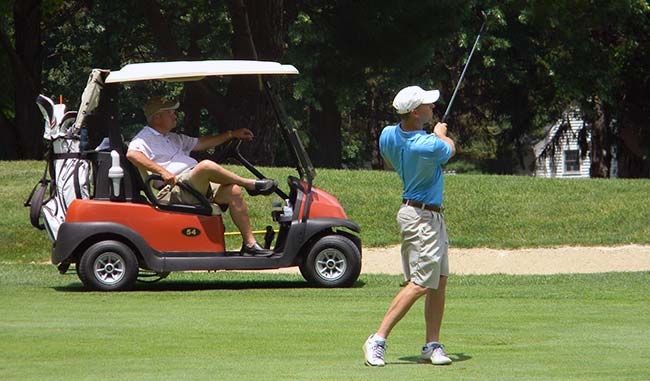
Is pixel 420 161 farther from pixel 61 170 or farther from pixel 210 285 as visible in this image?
pixel 61 170

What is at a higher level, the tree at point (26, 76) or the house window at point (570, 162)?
the tree at point (26, 76)

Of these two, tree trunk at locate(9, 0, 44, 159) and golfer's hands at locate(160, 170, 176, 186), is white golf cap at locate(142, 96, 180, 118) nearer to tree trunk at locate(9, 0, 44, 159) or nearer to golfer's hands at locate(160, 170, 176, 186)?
golfer's hands at locate(160, 170, 176, 186)

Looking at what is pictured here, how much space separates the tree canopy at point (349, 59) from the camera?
27000mm

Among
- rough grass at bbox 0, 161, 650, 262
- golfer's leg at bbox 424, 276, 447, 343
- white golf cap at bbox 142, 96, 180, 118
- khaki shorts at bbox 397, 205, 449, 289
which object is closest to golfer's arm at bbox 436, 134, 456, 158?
khaki shorts at bbox 397, 205, 449, 289

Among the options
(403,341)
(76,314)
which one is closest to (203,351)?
(403,341)

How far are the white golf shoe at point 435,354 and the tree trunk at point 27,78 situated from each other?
21032 millimetres

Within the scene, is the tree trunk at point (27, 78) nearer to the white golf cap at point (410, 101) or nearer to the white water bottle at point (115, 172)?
the white water bottle at point (115, 172)

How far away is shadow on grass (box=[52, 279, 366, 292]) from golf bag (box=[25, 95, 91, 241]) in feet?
2.42

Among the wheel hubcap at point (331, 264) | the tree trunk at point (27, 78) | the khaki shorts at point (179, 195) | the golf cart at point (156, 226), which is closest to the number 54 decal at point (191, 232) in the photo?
the golf cart at point (156, 226)

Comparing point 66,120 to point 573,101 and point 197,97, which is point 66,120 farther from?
point 573,101

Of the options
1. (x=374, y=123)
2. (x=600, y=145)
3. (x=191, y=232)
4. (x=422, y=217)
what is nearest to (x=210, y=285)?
(x=191, y=232)

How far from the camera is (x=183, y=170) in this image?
12398mm

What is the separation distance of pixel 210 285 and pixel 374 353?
6.45 m

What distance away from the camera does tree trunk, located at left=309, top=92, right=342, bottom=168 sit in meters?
35.8
